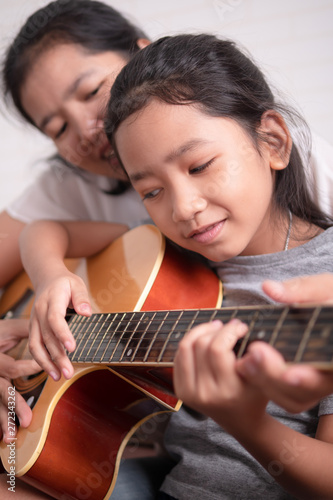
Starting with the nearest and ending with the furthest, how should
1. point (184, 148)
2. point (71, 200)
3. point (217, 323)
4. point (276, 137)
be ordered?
point (217, 323)
point (184, 148)
point (276, 137)
point (71, 200)

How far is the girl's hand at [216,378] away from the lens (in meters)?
0.51

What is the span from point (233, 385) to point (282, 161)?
0.49 metres

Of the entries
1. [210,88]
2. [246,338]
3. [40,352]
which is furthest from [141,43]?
[246,338]

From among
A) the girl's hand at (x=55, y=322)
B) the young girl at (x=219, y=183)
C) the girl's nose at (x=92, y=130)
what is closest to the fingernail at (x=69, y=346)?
the girl's hand at (x=55, y=322)

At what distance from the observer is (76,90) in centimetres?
117

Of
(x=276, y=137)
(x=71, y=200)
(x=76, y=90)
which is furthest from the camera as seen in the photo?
(x=71, y=200)

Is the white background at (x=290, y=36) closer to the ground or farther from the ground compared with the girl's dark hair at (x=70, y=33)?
closer to the ground

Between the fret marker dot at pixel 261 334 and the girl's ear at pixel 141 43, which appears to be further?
the girl's ear at pixel 141 43

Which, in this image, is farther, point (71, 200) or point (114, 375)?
point (71, 200)

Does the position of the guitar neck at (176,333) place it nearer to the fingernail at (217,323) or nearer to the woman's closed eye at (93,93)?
the fingernail at (217,323)

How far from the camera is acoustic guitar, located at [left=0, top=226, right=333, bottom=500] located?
69 cm

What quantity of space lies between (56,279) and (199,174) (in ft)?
1.14

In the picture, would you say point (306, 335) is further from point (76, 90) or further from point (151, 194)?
point (76, 90)

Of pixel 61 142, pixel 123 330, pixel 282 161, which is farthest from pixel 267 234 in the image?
pixel 61 142
